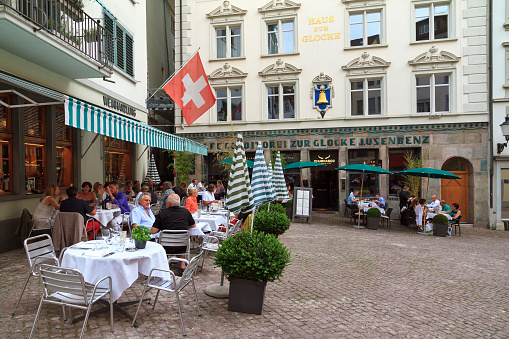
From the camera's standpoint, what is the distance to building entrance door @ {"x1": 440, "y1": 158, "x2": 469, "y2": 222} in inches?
672

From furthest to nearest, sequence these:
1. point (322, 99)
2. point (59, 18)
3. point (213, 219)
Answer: point (322, 99)
point (213, 219)
point (59, 18)

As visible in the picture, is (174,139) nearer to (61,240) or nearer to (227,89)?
(61,240)

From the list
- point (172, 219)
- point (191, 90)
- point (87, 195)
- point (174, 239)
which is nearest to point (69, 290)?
point (174, 239)

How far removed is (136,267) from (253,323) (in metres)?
1.67

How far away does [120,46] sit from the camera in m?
13.2

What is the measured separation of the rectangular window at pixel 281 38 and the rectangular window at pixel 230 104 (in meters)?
2.73

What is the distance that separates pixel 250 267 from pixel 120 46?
11329 millimetres

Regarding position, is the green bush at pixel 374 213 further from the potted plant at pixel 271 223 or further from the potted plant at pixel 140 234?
the potted plant at pixel 140 234

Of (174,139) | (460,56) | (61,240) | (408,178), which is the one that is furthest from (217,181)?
(460,56)

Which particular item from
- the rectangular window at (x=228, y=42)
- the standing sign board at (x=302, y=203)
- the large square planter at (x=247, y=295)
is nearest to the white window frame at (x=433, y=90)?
the standing sign board at (x=302, y=203)

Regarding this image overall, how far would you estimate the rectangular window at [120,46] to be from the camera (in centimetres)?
1224

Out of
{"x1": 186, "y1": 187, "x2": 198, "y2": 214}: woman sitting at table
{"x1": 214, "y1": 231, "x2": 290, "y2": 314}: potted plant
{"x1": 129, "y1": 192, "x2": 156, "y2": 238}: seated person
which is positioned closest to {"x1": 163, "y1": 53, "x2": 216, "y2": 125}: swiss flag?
{"x1": 186, "y1": 187, "x2": 198, "y2": 214}: woman sitting at table

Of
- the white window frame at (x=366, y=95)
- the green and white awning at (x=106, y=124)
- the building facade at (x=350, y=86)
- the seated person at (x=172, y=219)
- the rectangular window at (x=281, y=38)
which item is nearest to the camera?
the green and white awning at (x=106, y=124)

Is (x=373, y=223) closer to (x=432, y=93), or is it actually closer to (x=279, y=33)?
(x=432, y=93)
